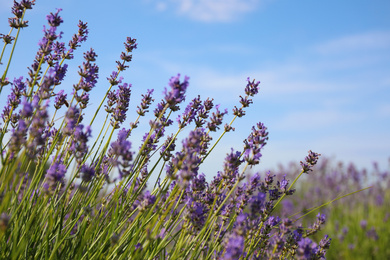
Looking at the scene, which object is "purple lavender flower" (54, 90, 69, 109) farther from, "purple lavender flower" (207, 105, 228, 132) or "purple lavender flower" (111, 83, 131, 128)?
"purple lavender flower" (207, 105, 228, 132)

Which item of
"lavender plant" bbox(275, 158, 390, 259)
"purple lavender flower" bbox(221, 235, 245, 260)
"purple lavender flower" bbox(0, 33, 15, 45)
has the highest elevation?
"lavender plant" bbox(275, 158, 390, 259)

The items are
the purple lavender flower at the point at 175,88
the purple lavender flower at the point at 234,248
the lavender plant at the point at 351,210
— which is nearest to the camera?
the purple lavender flower at the point at 234,248

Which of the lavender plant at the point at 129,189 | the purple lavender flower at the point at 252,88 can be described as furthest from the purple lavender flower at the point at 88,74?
the purple lavender flower at the point at 252,88

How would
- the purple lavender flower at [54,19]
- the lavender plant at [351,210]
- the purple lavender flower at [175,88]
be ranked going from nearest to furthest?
1. the purple lavender flower at [175,88]
2. the purple lavender flower at [54,19]
3. the lavender plant at [351,210]

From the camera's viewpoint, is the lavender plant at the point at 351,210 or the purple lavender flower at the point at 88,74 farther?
the lavender plant at the point at 351,210

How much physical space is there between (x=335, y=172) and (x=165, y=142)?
40.5 ft

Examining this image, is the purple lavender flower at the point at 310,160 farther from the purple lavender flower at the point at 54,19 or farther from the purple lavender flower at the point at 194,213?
the purple lavender flower at the point at 54,19

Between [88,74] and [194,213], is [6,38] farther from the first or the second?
[194,213]

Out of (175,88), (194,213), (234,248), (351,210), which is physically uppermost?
(351,210)

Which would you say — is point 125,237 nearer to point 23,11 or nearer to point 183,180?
point 183,180

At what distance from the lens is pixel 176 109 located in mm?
2598

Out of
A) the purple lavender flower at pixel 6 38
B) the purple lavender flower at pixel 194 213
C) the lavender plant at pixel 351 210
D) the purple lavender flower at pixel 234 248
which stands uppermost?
the lavender plant at pixel 351 210

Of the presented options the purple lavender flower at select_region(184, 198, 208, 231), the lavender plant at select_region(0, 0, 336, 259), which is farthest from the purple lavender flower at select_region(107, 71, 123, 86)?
the purple lavender flower at select_region(184, 198, 208, 231)

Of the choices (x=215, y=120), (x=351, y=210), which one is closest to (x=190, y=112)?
(x=215, y=120)
